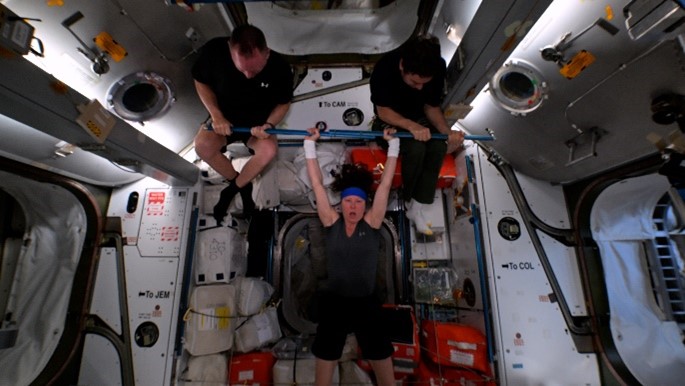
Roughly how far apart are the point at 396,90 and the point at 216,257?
244cm

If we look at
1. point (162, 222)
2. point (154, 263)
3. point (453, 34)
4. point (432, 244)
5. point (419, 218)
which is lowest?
point (154, 263)

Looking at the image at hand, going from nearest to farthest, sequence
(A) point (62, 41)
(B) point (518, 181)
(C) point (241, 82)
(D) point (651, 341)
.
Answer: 1. (A) point (62, 41)
2. (C) point (241, 82)
3. (D) point (651, 341)
4. (B) point (518, 181)

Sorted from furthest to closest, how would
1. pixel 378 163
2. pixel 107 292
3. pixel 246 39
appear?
pixel 378 163
pixel 107 292
pixel 246 39

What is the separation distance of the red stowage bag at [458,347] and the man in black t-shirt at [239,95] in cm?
236

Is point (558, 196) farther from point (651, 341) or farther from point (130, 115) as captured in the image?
point (130, 115)

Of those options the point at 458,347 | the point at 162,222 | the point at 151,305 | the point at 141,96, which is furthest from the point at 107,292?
the point at 458,347

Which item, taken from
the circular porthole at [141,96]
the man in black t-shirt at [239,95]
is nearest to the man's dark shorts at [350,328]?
the man in black t-shirt at [239,95]

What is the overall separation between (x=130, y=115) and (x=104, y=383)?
8.18 ft

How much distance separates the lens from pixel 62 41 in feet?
6.61

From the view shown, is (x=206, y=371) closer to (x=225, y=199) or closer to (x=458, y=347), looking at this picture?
(x=225, y=199)

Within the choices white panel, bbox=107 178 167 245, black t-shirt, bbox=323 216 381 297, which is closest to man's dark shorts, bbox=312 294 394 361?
black t-shirt, bbox=323 216 381 297

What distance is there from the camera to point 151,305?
118 inches

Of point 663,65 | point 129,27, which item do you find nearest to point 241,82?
point 129,27

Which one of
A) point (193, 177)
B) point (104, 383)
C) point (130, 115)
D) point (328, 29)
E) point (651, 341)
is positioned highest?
point (328, 29)
